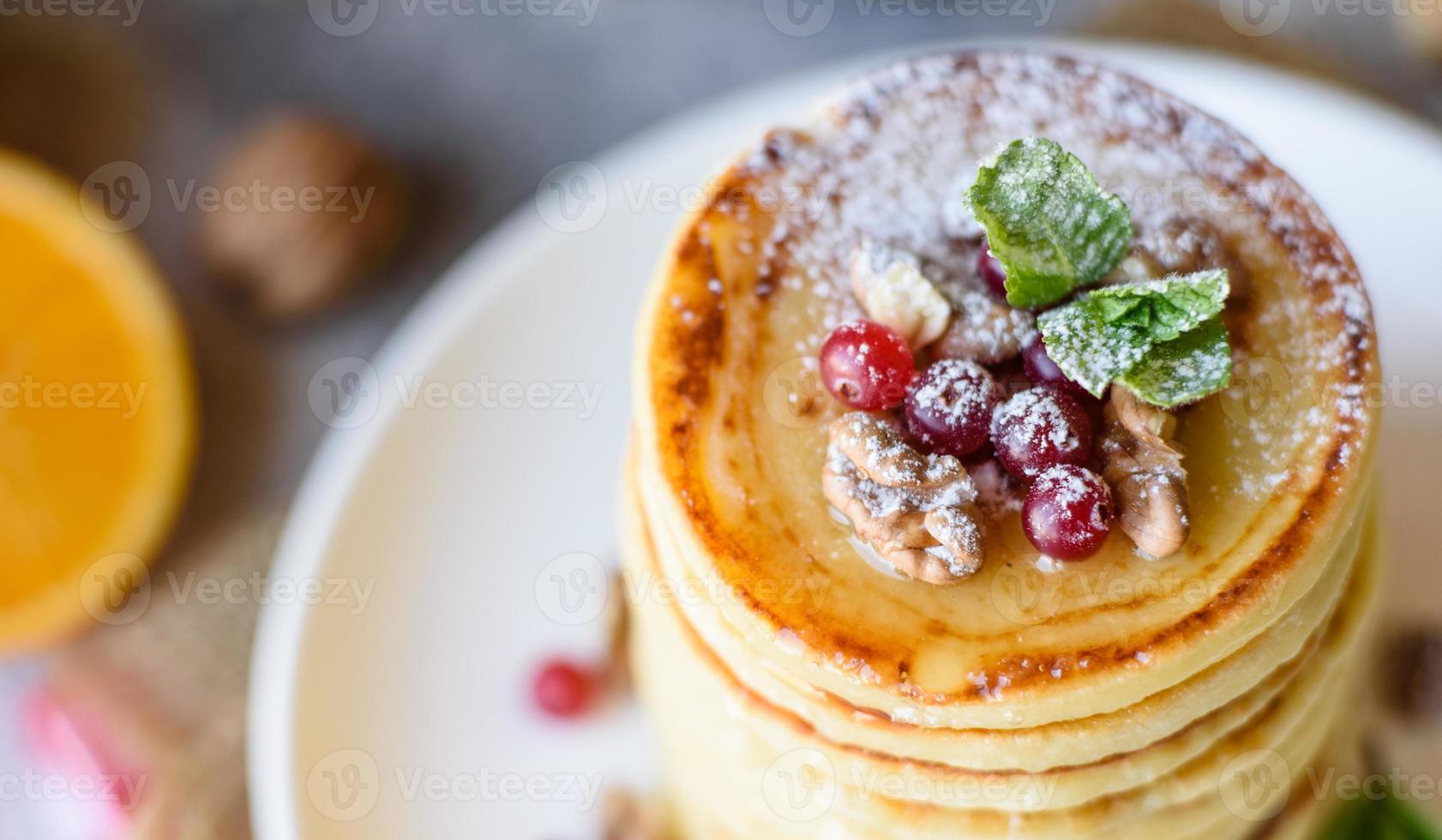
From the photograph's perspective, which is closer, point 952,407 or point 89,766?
point 952,407

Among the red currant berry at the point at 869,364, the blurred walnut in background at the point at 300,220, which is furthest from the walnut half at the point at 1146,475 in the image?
the blurred walnut in background at the point at 300,220

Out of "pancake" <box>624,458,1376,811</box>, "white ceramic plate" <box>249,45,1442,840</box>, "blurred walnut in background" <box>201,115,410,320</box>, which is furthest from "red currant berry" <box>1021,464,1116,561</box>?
"blurred walnut in background" <box>201,115,410,320</box>

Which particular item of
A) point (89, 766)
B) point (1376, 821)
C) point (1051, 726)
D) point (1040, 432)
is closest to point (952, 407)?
point (1040, 432)

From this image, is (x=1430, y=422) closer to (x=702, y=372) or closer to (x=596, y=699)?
(x=702, y=372)

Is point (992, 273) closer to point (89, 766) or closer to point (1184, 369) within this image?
point (1184, 369)

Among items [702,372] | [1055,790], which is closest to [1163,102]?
[702,372]

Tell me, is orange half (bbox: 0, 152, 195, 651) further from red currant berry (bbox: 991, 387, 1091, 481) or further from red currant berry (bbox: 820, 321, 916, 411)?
red currant berry (bbox: 991, 387, 1091, 481)
